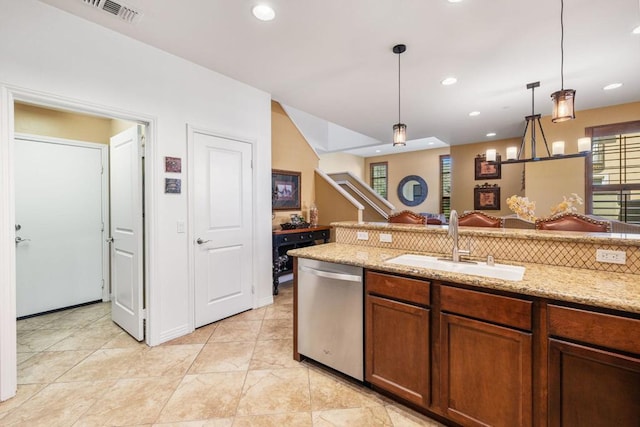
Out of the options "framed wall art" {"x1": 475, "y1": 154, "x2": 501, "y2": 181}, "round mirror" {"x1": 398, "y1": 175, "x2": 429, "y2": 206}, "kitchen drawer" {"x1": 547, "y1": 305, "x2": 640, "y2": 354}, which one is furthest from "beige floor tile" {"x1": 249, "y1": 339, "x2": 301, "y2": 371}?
"round mirror" {"x1": 398, "y1": 175, "x2": 429, "y2": 206}

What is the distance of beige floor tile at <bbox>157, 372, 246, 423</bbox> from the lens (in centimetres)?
177

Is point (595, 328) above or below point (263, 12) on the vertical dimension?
below

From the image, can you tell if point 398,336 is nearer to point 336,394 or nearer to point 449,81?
point 336,394

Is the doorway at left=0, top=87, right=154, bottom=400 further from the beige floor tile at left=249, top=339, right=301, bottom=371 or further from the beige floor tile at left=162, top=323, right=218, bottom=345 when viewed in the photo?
the beige floor tile at left=249, top=339, right=301, bottom=371

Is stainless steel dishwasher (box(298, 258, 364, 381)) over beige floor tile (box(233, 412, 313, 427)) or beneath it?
over

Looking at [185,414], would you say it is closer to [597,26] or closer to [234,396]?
[234,396]

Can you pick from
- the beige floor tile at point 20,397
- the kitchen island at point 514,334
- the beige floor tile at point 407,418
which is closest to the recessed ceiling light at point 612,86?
the kitchen island at point 514,334

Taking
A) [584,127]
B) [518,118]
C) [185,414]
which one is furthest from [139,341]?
[584,127]

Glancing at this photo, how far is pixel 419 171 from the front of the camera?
941 cm

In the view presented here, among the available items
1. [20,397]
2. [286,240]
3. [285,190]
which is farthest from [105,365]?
[285,190]

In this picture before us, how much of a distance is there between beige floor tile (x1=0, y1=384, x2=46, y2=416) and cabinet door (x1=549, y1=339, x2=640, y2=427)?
10.2 feet

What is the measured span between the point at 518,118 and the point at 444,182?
4.06 m

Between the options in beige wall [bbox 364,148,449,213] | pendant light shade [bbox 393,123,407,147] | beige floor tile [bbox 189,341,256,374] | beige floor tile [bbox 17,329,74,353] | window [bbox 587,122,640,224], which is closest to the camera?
beige floor tile [bbox 189,341,256,374]

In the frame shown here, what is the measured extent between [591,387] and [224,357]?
2.38 m
